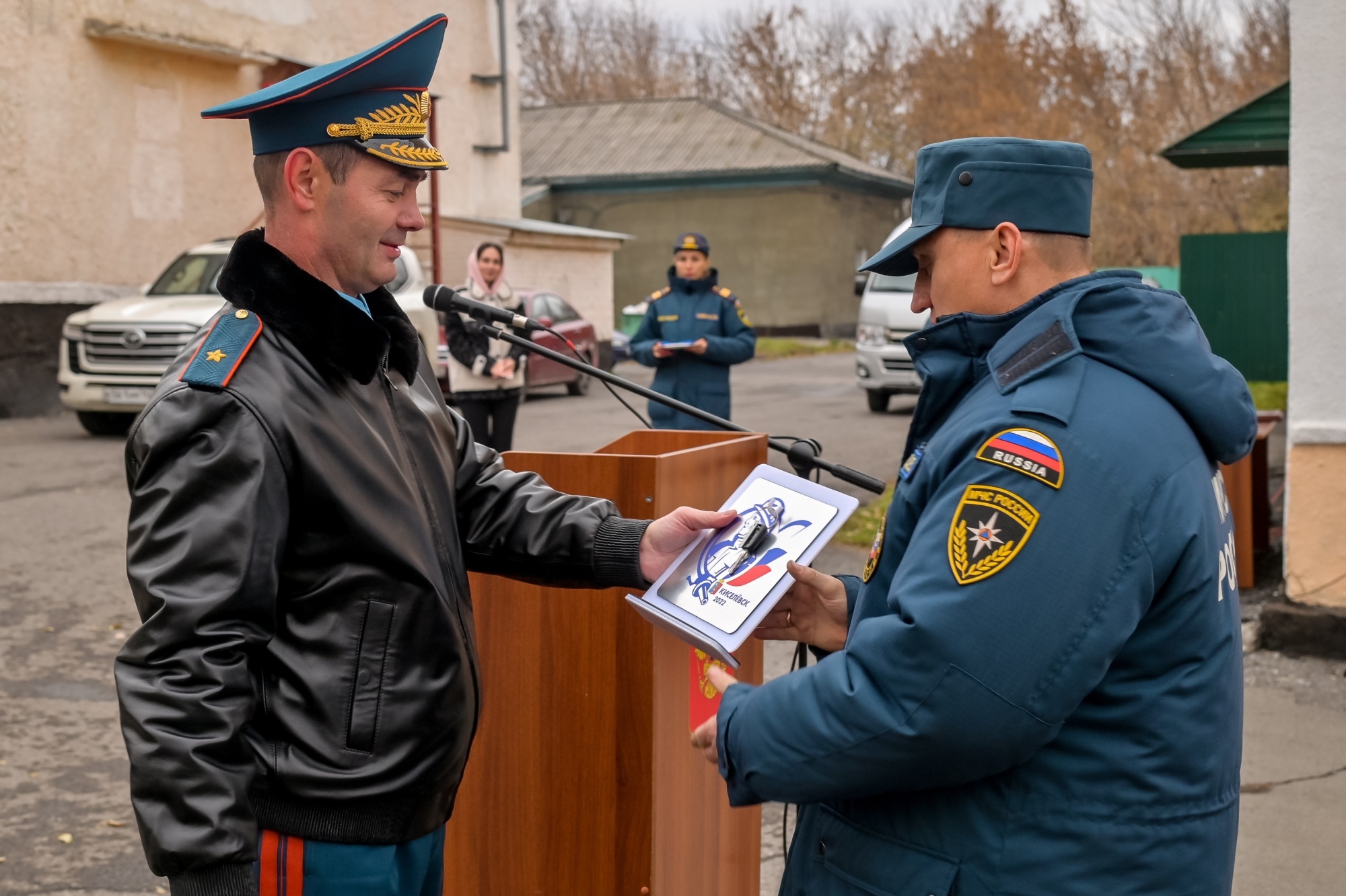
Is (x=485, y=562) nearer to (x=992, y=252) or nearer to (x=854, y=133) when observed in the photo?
(x=992, y=252)

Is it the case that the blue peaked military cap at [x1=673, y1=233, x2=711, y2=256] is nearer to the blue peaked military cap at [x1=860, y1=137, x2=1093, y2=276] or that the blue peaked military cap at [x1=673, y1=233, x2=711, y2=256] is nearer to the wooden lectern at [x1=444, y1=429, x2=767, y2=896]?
the wooden lectern at [x1=444, y1=429, x2=767, y2=896]

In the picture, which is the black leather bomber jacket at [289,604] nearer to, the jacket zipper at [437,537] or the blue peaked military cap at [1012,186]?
the jacket zipper at [437,537]

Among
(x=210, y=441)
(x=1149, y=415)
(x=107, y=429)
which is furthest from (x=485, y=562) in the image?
(x=107, y=429)

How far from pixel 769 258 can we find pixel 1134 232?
1098cm

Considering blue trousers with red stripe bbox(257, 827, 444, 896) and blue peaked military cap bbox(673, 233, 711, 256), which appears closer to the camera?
blue trousers with red stripe bbox(257, 827, 444, 896)

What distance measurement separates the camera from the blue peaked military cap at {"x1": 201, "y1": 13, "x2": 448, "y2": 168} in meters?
2.05

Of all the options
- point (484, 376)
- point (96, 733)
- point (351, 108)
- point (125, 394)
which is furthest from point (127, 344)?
point (351, 108)

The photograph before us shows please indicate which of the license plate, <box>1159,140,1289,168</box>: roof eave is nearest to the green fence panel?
<box>1159,140,1289,168</box>: roof eave

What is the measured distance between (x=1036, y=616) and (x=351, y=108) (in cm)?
134

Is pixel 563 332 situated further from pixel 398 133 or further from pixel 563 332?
pixel 398 133

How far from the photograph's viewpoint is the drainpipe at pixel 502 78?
83.7 feet

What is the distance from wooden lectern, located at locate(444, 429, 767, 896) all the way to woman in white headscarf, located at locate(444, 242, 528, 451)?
5.90 meters

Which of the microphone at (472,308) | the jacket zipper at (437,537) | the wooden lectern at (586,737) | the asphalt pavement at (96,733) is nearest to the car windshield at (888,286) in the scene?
the asphalt pavement at (96,733)

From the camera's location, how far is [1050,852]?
1756mm
